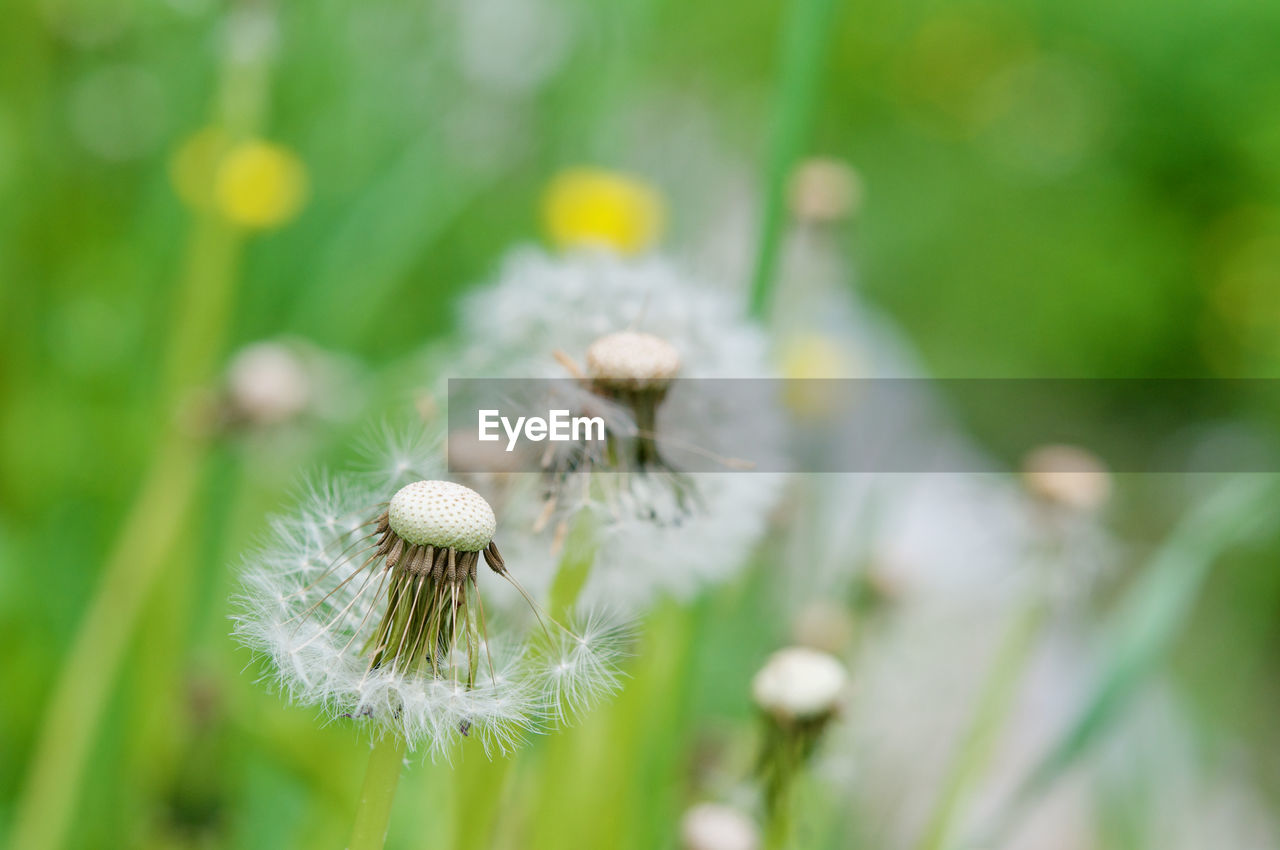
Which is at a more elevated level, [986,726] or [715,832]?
[986,726]

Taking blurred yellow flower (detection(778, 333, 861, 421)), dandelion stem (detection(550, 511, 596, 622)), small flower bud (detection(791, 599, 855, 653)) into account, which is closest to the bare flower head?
small flower bud (detection(791, 599, 855, 653))

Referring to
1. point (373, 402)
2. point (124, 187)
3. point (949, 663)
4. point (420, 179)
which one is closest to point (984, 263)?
point (949, 663)

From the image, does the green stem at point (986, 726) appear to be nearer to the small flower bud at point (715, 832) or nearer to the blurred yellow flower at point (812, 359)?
the small flower bud at point (715, 832)

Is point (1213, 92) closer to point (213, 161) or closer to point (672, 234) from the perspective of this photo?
point (672, 234)

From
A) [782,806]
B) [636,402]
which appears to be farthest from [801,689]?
[636,402]

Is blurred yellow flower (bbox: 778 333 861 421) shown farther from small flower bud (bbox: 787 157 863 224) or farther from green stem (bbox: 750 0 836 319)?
green stem (bbox: 750 0 836 319)

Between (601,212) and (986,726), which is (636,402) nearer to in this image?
(986,726)
